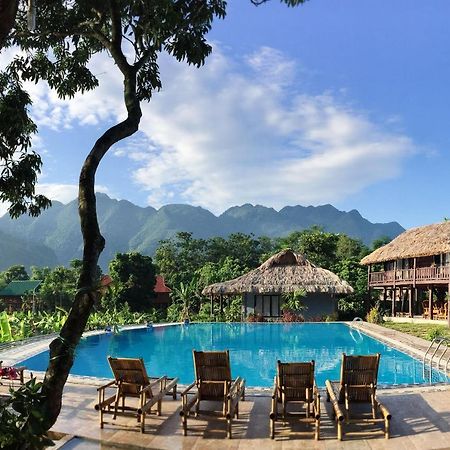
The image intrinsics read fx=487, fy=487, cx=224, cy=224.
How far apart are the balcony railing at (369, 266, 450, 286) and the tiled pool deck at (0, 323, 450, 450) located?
60.3ft

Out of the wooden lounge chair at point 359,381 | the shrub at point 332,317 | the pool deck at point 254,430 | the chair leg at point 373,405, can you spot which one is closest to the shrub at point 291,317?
the shrub at point 332,317

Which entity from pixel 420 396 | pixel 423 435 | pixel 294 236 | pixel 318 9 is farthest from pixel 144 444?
pixel 294 236

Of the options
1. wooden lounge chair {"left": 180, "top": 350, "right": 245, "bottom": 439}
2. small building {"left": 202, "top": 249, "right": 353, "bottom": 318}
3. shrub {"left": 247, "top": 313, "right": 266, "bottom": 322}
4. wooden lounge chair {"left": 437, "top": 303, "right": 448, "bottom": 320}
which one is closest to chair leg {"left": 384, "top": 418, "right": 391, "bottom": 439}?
wooden lounge chair {"left": 180, "top": 350, "right": 245, "bottom": 439}

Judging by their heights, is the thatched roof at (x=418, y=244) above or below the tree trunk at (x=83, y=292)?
above

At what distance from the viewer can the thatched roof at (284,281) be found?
2503cm

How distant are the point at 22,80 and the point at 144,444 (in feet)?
13.5

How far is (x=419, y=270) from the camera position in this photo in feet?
84.0

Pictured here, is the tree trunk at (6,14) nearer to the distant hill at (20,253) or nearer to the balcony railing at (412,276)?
the balcony railing at (412,276)

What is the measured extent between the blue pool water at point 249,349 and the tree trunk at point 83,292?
6744 millimetres

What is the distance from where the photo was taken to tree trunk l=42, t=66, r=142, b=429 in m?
3.19

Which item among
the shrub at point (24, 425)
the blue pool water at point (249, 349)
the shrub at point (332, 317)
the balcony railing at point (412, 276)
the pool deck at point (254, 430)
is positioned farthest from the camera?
the shrub at point (332, 317)

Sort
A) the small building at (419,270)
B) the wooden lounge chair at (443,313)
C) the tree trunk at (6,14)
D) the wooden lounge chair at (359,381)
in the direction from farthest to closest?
1. the small building at (419,270)
2. the wooden lounge chair at (443,313)
3. the wooden lounge chair at (359,381)
4. the tree trunk at (6,14)

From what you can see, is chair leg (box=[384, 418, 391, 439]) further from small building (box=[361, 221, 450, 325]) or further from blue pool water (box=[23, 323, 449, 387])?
small building (box=[361, 221, 450, 325])

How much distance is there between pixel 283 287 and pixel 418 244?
7.95 metres
